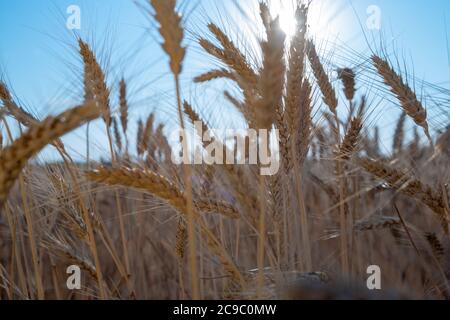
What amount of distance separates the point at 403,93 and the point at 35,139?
1.38 m

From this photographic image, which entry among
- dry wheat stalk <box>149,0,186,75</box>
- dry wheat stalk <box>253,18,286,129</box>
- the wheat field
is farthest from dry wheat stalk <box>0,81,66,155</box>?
dry wheat stalk <box>253,18,286,129</box>

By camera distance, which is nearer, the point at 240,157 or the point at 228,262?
the point at 228,262

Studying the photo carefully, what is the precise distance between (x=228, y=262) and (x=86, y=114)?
0.62 metres

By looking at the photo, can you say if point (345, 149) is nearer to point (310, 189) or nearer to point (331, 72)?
point (331, 72)

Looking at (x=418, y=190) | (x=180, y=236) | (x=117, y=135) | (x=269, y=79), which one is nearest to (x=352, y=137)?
(x=418, y=190)

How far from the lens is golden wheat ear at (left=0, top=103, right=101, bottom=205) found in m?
1.08

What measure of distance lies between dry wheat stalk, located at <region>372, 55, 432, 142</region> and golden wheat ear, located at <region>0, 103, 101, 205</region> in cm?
124

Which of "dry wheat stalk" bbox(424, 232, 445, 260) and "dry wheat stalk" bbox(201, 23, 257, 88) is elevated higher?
"dry wheat stalk" bbox(201, 23, 257, 88)

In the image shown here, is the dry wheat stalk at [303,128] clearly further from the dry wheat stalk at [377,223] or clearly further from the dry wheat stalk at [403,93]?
the dry wheat stalk at [377,223]

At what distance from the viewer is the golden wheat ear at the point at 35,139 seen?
1.08 metres

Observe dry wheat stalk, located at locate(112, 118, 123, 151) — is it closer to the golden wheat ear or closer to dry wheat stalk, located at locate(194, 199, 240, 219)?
dry wheat stalk, located at locate(194, 199, 240, 219)

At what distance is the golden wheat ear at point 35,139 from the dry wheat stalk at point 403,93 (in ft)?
4.06
